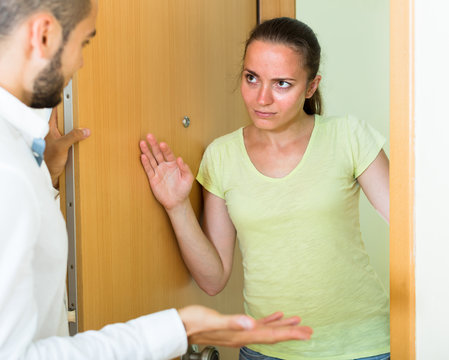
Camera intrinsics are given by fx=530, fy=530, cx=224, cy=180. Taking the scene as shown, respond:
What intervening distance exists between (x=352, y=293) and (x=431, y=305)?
381mm

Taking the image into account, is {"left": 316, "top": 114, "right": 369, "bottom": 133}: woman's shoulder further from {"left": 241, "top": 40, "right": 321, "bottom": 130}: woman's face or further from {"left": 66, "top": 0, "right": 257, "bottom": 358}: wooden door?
{"left": 66, "top": 0, "right": 257, "bottom": 358}: wooden door

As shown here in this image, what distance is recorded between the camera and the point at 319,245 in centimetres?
112

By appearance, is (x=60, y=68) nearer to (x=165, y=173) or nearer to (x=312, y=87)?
(x=165, y=173)

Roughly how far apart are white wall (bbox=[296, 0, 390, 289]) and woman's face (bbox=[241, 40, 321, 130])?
913 mm

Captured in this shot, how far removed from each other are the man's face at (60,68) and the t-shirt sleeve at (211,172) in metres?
0.59

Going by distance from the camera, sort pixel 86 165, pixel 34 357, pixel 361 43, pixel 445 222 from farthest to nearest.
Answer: pixel 361 43, pixel 86 165, pixel 445 222, pixel 34 357

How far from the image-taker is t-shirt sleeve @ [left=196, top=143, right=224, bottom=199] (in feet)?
3.98

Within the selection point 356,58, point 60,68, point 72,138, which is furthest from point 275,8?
point 60,68

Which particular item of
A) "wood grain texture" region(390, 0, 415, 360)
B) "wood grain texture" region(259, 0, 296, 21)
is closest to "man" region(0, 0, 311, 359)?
A: "wood grain texture" region(390, 0, 415, 360)

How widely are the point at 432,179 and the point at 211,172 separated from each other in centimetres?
57

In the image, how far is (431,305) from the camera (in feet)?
2.52

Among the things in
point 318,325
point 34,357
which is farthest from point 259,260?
point 34,357

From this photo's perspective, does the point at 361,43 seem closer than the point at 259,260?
No

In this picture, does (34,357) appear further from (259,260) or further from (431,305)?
(259,260)
